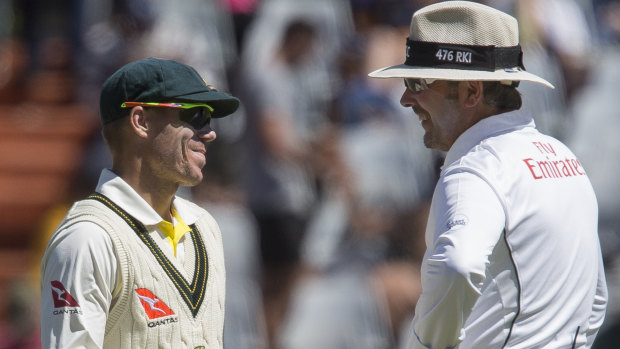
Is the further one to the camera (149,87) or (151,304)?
(149,87)

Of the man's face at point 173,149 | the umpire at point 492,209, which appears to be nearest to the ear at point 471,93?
the umpire at point 492,209

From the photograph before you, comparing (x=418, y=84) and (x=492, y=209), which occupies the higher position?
(x=418, y=84)

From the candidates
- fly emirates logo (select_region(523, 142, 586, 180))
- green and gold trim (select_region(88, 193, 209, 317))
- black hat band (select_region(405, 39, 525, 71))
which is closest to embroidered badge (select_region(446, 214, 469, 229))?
fly emirates logo (select_region(523, 142, 586, 180))

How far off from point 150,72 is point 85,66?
5.45m

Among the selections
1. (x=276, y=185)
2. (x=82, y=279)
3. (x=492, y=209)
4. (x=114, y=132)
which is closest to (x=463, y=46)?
(x=492, y=209)

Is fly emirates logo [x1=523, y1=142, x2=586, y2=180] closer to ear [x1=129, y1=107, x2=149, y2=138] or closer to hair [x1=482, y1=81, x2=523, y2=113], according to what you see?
hair [x1=482, y1=81, x2=523, y2=113]

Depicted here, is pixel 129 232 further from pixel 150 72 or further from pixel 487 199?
pixel 487 199

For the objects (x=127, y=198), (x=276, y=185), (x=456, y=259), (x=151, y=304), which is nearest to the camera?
(x=456, y=259)

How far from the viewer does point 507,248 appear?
2660mm

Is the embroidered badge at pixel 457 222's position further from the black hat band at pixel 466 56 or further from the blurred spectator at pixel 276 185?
the blurred spectator at pixel 276 185

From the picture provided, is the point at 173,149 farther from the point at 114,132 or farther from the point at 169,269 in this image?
the point at 169,269

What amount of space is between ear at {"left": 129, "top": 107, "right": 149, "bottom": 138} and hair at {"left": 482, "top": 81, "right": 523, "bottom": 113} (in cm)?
98

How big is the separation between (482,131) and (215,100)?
0.76 metres

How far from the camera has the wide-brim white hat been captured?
2.87 metres
